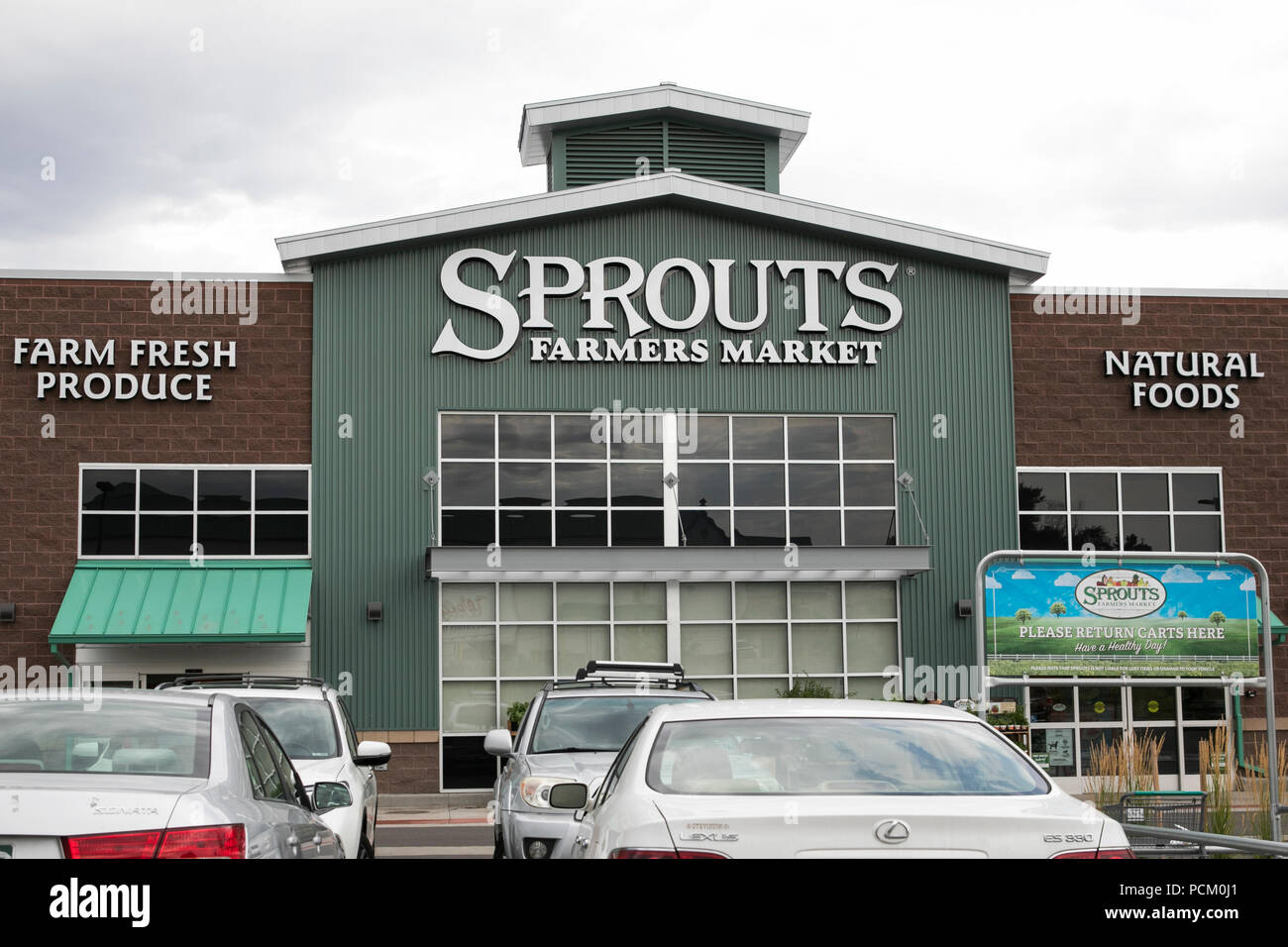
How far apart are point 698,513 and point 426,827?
7476 millimetres

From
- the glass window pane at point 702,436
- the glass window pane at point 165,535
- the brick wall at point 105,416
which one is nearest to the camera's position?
the brick wall at point 105,416

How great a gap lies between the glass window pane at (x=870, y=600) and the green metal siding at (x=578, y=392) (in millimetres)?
326

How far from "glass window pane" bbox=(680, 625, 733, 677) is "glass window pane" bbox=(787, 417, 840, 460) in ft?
10.9

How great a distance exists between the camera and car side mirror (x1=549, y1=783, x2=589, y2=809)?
24.3 feet

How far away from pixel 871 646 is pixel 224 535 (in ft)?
36.3

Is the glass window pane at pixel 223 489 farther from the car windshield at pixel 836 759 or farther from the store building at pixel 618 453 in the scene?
the car windshield at pixel 836 759

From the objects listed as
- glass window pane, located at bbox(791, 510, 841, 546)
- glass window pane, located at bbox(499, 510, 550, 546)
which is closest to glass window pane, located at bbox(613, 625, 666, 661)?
glass window pane, located at bbox(499, 510, 550, 546)

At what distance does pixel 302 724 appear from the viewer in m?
12.6

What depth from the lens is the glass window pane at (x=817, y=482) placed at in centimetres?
2552

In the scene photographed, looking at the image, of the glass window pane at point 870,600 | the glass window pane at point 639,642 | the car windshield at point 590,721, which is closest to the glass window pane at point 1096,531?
the glass window pane at point 870,600

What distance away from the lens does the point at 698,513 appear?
25266 mm

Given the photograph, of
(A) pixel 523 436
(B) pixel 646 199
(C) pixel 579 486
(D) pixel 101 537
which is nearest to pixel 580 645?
(C) pixel 579 486
